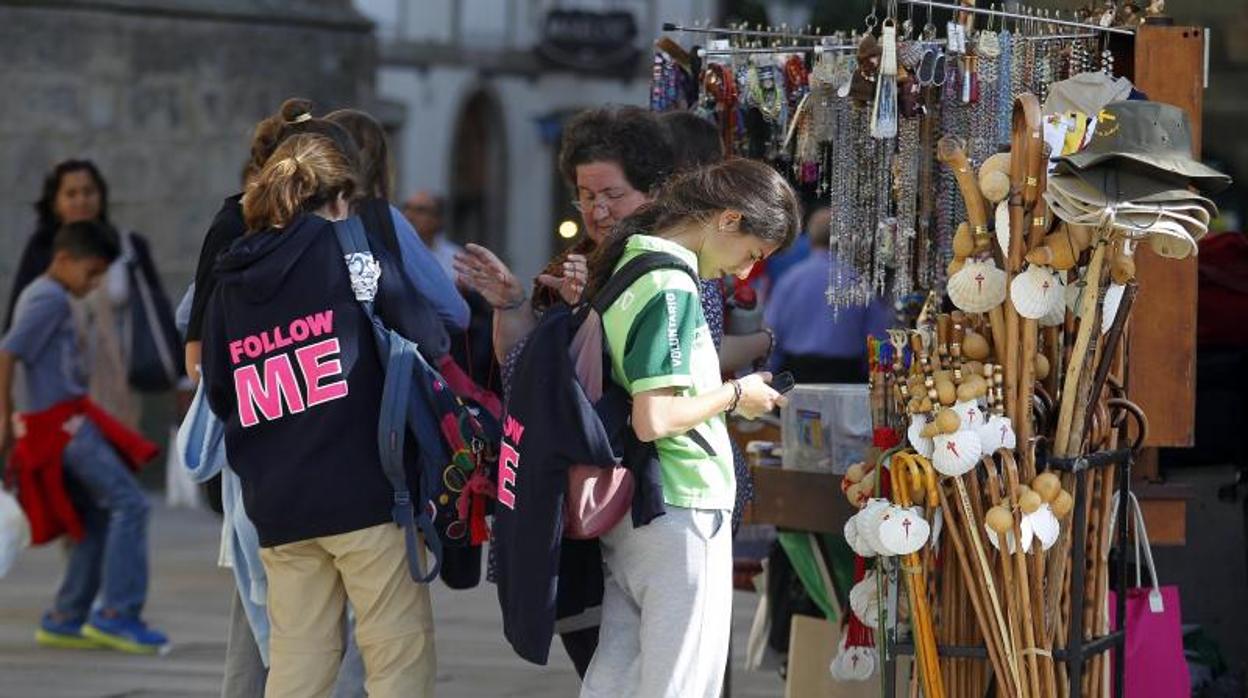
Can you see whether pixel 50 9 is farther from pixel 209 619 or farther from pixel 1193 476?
pixel 1193 476

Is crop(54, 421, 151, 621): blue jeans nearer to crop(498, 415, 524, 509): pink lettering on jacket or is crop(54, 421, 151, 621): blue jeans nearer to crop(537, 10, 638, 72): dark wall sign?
crop(498, 415, 524, 509): pink lettering on jacket

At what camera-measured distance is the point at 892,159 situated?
6.36m

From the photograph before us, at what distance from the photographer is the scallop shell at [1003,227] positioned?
547 centimetres

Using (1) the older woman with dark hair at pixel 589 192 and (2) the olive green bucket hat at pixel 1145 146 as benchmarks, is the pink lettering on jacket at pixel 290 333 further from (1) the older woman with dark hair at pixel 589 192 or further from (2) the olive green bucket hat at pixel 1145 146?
(2) the olive green bucket hat at pixel 1145 146

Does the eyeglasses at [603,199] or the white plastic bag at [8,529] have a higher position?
the eyeglasses at [603,199]

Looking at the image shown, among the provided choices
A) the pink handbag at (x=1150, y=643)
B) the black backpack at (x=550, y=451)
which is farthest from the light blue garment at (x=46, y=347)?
the pink handbag at (x=1150, y=643)

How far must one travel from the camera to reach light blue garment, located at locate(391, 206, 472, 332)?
5816 millimetres

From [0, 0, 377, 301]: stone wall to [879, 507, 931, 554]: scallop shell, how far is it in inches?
344

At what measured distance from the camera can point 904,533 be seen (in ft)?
18.0

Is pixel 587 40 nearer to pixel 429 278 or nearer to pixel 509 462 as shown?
pixel 429 278

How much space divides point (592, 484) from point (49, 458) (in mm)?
4164

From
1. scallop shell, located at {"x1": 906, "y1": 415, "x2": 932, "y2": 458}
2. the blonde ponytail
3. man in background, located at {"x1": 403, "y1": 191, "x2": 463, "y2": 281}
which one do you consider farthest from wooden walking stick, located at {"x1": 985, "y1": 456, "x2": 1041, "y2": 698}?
man in background, located at {"x1": 403, "y1": 191, "x2": 463, "y2": 281}

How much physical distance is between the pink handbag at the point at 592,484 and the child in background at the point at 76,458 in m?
4.05

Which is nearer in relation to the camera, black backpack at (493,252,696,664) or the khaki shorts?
black backpack at (493,252,696,664)
